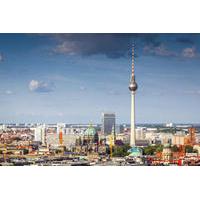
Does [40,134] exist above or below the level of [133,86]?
below

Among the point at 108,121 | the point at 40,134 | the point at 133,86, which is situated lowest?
the point at 40,134

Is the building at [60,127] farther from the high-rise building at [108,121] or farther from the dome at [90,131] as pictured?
the high-rise building at [108,121]

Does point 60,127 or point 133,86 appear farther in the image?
point 60,127

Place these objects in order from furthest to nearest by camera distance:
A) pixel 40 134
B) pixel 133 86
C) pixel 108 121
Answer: pixel 40 134 → pixel 108 121 → pixel 133 86

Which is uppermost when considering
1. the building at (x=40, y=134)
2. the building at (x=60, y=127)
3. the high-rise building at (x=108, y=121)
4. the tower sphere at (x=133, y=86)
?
the tower sphere at (x=133, y=86)

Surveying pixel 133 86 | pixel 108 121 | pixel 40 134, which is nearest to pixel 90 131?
pixel 108 121

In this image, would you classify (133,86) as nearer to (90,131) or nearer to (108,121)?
(108,121)

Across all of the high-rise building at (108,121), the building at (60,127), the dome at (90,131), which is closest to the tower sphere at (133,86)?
the high-rise building at (108,121)

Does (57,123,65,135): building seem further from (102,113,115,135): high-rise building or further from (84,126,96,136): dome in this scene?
(102,113,115,135): high-rise building

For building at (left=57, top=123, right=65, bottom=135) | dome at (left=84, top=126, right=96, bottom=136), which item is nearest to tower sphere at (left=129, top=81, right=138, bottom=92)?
dome at (left=84, top=126, right=96, bottom=136)
